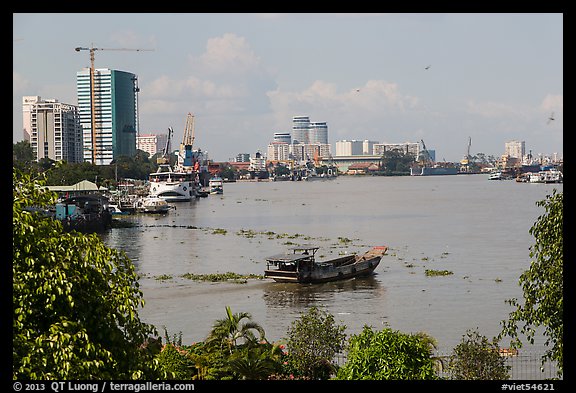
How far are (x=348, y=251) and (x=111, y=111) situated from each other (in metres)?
64.1

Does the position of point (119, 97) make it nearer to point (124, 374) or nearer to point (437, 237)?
point (437, 237)

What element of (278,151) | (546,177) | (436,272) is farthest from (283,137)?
(436,272)

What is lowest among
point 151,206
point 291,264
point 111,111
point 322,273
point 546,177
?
point 322,273

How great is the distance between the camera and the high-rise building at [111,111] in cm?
7725

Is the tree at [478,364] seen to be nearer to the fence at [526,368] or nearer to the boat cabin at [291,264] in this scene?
the fence at [526,368]

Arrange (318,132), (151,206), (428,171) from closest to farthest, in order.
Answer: (151,206) < (428,171) < (318,132)

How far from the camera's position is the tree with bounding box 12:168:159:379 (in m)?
3.30

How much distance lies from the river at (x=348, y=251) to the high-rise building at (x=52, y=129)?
27237 mm

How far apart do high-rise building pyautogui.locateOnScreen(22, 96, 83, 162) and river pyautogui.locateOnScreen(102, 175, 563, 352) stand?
27.2m

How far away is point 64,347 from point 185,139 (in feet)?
178

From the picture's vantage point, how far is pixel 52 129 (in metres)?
55.3

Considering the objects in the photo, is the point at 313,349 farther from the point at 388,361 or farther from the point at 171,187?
the point at 171,187

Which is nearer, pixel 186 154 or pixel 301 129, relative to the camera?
pixel 186 154

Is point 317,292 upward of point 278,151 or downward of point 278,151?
downward
